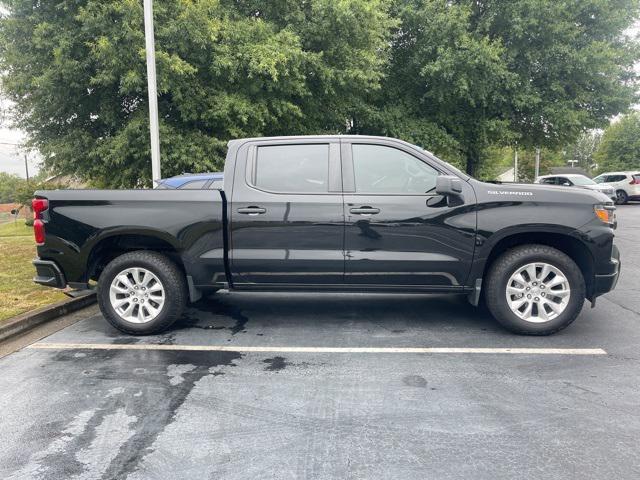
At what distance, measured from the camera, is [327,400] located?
11.9 ft

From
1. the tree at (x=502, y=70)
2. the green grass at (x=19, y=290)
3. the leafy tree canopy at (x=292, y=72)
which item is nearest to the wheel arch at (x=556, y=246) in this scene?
the green grass at (x=19, y=290)

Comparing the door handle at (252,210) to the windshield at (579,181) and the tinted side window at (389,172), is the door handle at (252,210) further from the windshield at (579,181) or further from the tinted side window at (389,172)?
the windshield at (579,181)

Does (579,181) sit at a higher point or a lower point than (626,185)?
higher

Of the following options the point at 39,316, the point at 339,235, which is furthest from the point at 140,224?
the point at 339,235

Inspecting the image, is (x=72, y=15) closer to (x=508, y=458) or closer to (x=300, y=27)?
(x=300, y=27)

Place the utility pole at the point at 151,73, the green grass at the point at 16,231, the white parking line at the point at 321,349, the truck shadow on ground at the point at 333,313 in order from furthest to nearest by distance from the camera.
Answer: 1. the green grass at the point at 16,231
2. the utility pole at the point at 151,73
3. the truck shadow on ground at the point at 333,313
4. the white parking line at the point at 321,349

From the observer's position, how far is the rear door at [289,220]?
16.3ft

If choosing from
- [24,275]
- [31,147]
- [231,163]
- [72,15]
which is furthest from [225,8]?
[231,163]

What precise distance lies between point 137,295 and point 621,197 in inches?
→ 1088

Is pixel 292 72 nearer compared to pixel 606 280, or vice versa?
pixel 606 280

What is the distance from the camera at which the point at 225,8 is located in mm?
12633

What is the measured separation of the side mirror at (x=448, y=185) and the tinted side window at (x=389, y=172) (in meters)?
0.25

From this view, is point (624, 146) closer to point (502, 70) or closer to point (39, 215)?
point (502, 70)

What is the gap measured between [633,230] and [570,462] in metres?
13.6
